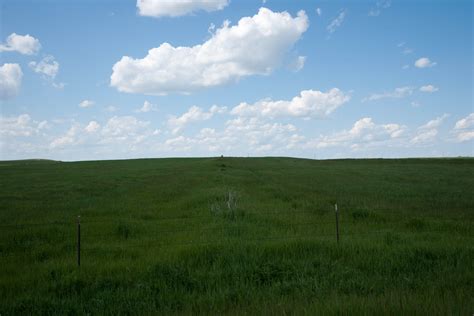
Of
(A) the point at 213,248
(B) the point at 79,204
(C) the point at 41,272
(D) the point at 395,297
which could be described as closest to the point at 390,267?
(D) the point at 395,297

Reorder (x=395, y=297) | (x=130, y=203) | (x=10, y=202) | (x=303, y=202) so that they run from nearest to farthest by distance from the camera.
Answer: (x=395, y=297)
(x=303, y=202)
(x=130, y=203)
(x=10, y=202)

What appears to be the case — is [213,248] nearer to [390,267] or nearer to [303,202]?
[390,267]

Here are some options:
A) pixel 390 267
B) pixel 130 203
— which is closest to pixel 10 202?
pixel 130 203

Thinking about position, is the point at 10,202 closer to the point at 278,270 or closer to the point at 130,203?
the point at 130,203

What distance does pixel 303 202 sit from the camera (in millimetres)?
17422

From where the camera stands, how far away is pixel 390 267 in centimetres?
758

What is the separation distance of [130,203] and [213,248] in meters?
11.3

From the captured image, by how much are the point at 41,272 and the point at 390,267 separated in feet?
25.5

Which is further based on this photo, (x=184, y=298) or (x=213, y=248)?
(x=213, y=248)

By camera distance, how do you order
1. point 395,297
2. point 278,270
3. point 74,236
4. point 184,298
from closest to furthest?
point 395,297 → point 184,298 → point 278,270 → point 74,236

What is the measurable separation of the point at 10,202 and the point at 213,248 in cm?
1698

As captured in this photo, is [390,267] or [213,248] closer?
[390,267]

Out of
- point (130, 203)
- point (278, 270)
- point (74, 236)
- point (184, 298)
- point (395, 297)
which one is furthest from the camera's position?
point (130, 203)

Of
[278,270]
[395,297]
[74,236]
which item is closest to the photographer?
[395,297]
